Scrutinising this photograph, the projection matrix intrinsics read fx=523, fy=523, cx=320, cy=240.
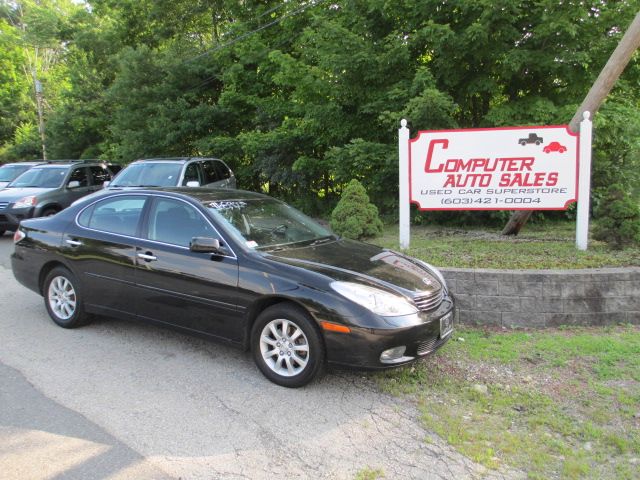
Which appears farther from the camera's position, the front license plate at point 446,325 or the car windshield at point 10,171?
the car windshield at point 10,171

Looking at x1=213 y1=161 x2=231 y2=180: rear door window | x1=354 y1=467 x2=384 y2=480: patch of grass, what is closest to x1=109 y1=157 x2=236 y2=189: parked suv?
x1=213 y1=161 x2=231 y2=180: rear door window

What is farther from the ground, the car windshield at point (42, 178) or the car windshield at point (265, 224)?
the car windshield at point (42, 178)

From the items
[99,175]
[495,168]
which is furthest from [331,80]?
[99,175]

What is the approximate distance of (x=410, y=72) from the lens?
9867 millimetres

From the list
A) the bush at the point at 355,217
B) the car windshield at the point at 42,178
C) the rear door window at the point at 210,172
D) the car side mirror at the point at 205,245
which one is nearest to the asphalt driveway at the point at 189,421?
the car side mirror at the point at 205,245

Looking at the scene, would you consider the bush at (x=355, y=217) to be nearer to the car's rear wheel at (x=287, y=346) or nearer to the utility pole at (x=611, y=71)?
the utility pole at (x=611, y=71)

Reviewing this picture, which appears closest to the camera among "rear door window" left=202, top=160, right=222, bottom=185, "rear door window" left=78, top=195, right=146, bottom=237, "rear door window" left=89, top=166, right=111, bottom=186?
"rear door window" left=78, top=195, right=146, bottom=237

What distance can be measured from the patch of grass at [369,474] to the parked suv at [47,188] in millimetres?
10560

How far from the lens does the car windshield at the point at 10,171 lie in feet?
48.0

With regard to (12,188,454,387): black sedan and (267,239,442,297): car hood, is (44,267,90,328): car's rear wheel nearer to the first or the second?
(12,188,454,387): black sedan

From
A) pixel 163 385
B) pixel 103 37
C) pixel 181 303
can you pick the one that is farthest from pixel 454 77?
pixel 103 37

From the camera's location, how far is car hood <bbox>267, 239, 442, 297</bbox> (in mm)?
4246

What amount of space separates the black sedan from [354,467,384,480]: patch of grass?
3.04ft

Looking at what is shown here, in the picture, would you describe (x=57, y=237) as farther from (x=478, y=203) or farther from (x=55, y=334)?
(x=478, y=203)
